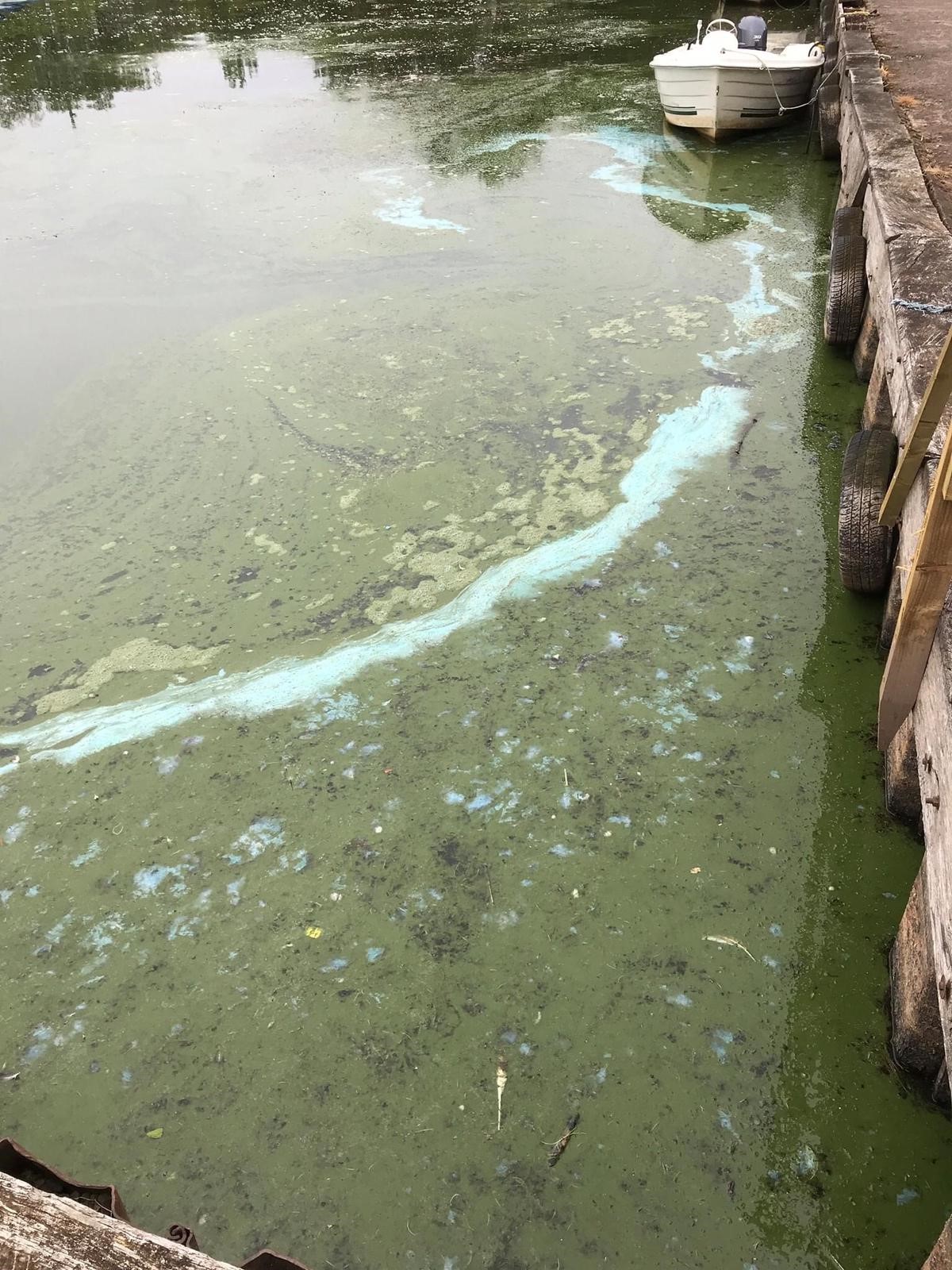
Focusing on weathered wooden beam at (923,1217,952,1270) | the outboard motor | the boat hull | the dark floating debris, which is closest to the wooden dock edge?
weathered wooden beam at (923,1217,952,1270)

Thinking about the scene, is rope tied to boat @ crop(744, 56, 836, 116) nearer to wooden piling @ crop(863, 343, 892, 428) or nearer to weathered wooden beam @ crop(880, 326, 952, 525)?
wooden piling @ crop(863, 343, 892, 428)

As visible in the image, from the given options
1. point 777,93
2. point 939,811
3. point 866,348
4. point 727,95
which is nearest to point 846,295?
point 866,348

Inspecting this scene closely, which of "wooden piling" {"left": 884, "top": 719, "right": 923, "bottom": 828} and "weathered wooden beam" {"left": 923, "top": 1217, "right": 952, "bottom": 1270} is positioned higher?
"weathered wooden beam" {"left": 923, "top": 1217, "right": 952, "bottom": 1270}

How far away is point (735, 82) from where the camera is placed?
21.9ft

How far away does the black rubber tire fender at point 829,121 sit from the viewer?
636cm

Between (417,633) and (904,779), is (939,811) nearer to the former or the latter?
(904,779)

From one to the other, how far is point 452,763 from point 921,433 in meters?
1.38

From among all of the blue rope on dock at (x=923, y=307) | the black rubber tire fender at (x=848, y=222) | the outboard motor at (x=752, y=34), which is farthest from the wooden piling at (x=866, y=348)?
the outboard motor at (x=752, y=34)

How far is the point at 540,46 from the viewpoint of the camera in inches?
376

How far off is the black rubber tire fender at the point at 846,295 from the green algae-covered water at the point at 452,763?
155mm

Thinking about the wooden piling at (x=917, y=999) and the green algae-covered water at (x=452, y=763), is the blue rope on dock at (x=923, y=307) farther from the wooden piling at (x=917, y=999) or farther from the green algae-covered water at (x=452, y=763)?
the wooden piling at (x=917, y=999)

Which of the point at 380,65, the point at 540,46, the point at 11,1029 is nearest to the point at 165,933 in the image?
the point at 11,1029

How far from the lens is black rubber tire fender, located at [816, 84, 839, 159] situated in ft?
20.9

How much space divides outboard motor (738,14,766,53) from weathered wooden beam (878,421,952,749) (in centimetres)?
689
